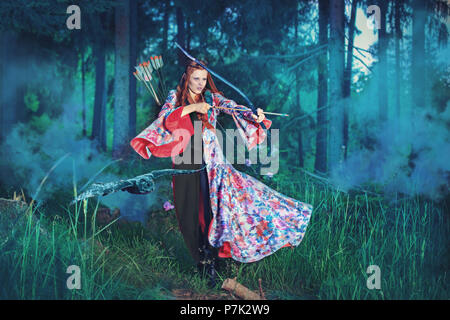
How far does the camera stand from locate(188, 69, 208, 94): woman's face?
2.85 metres

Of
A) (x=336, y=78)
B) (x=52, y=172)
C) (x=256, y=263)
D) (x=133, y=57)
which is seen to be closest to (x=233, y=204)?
(x=256, y=263)

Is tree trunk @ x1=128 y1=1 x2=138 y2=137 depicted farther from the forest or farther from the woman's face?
the woman's face

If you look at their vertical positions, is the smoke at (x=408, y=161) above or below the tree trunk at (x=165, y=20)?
below

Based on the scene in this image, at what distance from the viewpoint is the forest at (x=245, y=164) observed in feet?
9.20

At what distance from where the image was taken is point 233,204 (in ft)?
9.21

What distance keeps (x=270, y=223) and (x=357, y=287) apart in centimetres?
74

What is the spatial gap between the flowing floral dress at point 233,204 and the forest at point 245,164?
0.23 metres

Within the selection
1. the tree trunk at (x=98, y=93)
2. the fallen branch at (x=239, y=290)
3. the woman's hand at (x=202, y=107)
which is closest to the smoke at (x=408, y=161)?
the fallen branch at (x=239, y=290)

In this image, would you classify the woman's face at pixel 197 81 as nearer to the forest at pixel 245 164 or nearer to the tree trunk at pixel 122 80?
the forest at pixel 245 164

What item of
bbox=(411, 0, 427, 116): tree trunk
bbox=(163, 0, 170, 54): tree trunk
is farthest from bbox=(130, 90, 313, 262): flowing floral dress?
bbox=(163, 0, 170, 54): tree trunk
